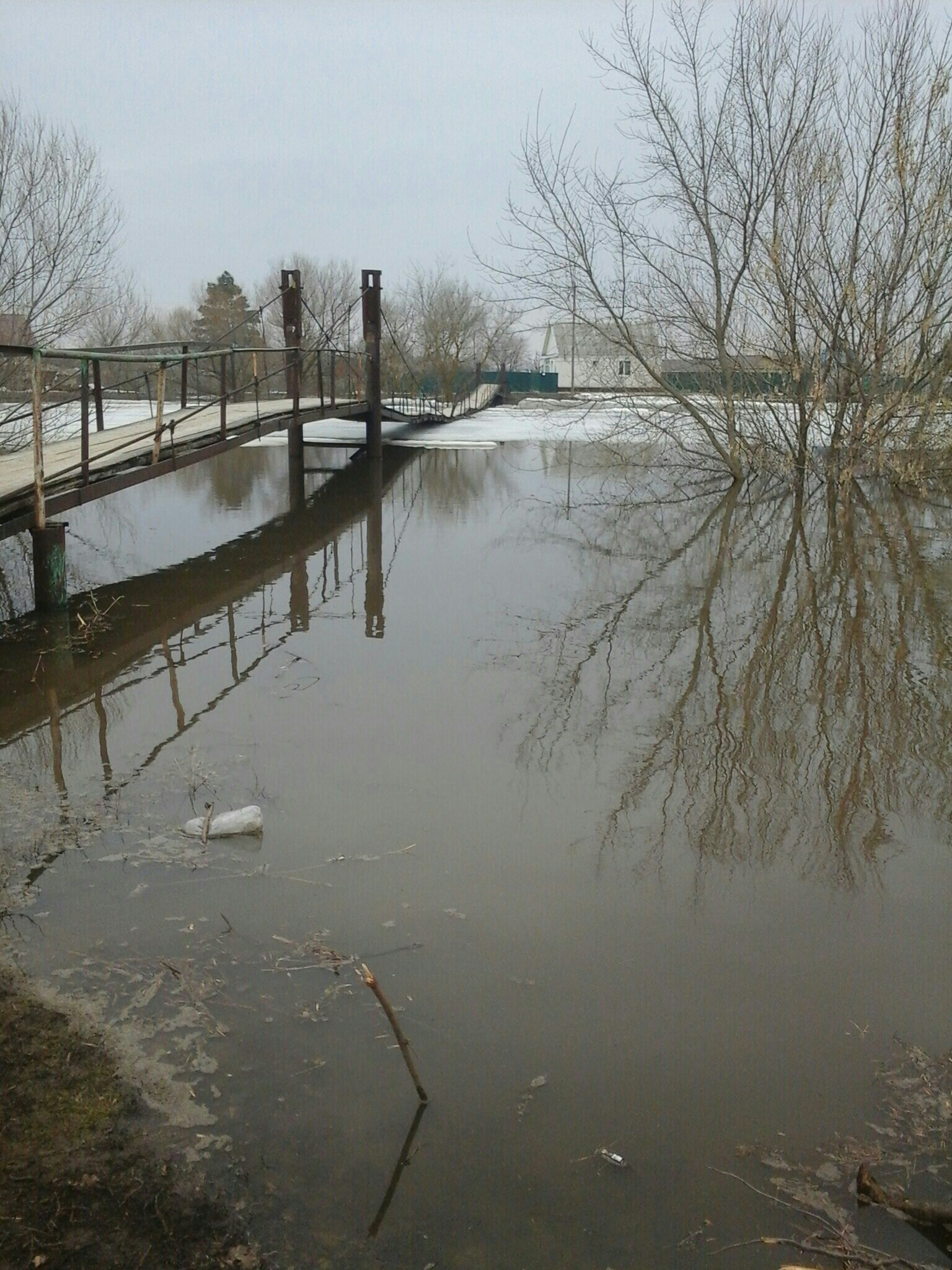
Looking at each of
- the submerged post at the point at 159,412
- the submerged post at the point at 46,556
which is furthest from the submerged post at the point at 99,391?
the submerged post at the point at 46,556

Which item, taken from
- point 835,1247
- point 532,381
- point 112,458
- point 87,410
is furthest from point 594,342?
point 532,381

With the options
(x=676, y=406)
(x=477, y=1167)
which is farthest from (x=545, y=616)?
(x=676, y=406)

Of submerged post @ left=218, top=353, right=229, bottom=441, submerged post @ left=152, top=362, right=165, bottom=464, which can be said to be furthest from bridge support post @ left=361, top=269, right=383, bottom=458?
submerged post @ left=152, top=362, right=165, bottom=464

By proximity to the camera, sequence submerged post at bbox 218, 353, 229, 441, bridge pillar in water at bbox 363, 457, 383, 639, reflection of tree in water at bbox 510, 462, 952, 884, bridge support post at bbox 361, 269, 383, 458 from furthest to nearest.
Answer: bridge support post at bbox 361, 269, 383, 458 → submerged post at bbox 218, 353, 229, 441 → bridge pillar in water at bbox 363, 457, 383, 639 → reflection of tree in water at bbox 510, 462, 952, 884

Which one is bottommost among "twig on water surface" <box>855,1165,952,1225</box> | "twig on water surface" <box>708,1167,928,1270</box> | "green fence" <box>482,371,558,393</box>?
"twig on water surface" <box>708,1167,928,1270</box>

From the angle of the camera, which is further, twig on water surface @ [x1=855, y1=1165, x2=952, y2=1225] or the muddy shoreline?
twig on water surface @ [x1=855, y1=1165, x2=952, y2=1225]

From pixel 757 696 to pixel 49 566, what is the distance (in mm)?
4526

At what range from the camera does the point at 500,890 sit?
366 cm

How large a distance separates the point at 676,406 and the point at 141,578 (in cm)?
935

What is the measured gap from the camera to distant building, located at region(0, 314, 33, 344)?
37.0 ft

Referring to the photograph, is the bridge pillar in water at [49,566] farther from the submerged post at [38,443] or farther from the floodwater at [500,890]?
the floodwater at [500,890]

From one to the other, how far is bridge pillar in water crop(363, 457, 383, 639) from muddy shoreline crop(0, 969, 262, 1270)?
4.47 metres

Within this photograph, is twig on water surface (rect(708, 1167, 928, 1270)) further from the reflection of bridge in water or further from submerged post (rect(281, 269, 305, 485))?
submerged post (rect(281, 269, 305, 485))

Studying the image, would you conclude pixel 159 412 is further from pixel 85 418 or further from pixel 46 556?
pixel 46 556
